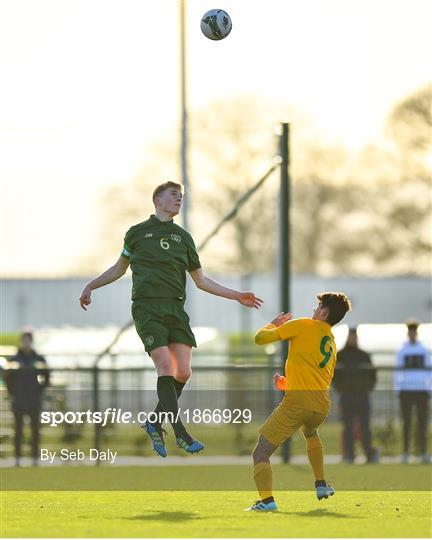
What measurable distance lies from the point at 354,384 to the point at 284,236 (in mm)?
2320

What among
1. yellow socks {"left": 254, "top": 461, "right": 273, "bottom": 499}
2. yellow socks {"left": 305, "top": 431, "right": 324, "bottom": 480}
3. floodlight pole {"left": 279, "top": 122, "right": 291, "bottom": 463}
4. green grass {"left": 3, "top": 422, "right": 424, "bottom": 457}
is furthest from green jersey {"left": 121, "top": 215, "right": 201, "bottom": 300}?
green grass {"left": 3, "top": 422, "right": 424, "bottom": 457}

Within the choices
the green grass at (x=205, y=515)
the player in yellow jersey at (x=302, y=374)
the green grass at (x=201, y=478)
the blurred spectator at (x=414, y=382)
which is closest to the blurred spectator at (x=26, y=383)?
the green grass at (x=201, y=478)

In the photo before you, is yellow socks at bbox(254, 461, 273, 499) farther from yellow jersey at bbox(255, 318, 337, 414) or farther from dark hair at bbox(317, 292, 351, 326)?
dark hair at bbox(317, 292, 351, 326)

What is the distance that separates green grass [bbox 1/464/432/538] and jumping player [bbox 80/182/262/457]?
2.36 ft

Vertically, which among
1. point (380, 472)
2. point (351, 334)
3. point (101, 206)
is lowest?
point (380, 472)

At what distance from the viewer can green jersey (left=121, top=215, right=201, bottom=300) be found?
1070 cm

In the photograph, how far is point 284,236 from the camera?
19.9 metres

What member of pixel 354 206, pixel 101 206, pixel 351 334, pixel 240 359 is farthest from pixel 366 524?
pixel 354 206

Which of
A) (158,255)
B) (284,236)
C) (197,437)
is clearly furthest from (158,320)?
(197,437)

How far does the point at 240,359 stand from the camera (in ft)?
84.4

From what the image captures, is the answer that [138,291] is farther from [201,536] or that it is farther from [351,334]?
[351,334]

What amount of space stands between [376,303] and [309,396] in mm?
27168

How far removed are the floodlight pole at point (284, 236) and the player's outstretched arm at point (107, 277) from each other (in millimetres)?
8442

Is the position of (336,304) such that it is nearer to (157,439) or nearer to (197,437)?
(157,439)
